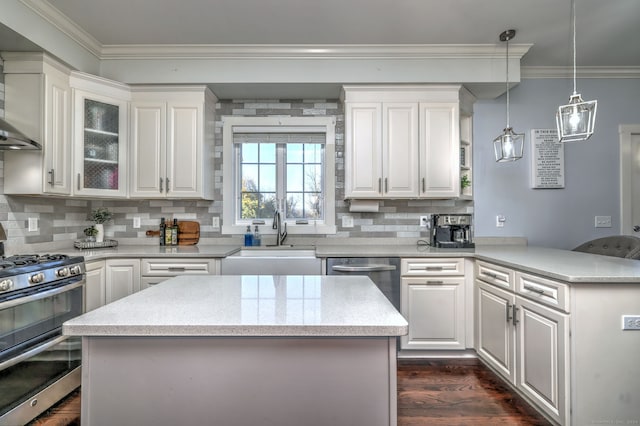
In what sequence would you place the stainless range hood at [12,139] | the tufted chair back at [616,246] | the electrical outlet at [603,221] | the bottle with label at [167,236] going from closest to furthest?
the stainless range hood at [12,139], the tufted chair back at [616,246], the bottle with label at [167,236], the electrical outlet at [603,221]

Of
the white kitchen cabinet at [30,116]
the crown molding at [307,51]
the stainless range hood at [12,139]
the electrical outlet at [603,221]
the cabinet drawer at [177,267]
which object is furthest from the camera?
the electrical outlet at [603,221]

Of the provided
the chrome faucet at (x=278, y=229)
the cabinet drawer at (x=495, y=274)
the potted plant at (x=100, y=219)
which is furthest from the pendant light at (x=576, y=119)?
the potted plant at (x=100, y=219)

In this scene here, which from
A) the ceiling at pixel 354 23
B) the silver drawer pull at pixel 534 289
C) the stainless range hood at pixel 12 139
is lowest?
the silver drawer pull at pixel 534 289

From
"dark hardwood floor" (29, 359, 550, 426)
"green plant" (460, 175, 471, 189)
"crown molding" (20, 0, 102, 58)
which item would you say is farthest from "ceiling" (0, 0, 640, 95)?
"dark hardwood floor" (29, 359, 550, 426)

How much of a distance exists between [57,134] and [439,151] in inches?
121

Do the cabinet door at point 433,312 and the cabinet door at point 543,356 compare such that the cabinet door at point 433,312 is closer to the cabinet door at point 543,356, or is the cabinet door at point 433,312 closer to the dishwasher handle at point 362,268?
the dishwasher handle at point 362,268

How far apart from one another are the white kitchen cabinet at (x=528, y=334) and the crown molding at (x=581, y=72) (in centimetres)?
205

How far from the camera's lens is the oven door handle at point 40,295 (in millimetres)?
1704

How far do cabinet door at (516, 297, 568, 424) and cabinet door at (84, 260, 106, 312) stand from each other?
286 centimetres

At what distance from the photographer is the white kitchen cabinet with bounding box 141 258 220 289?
2682 mm

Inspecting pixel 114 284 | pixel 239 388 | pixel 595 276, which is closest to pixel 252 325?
pixel 239 388

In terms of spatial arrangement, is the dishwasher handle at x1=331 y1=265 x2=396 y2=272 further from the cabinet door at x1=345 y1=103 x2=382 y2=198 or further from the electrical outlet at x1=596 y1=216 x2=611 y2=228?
the electrical outlet at x1=596 y1=216 x2=611 y2=228

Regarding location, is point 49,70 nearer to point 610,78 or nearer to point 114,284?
point 114,284

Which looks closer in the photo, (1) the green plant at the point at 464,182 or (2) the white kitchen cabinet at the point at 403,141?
(2) the white kitchen cabinet at the point at 403,141
